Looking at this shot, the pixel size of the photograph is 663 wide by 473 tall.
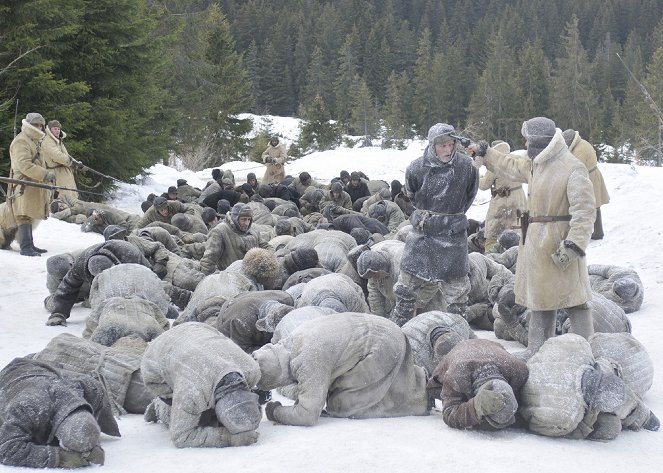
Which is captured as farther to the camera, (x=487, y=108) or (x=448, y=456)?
(x=487, y=108)

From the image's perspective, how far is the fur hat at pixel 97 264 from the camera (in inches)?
297

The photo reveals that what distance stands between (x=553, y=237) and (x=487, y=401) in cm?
191

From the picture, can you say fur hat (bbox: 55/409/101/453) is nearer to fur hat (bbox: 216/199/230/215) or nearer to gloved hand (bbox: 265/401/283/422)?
gloved hand (bbox: 265/401/283/422)

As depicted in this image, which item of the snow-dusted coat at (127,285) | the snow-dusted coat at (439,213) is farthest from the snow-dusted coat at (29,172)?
the snow-dusted coat at (439,213)

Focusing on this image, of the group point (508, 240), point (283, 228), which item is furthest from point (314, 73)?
point (508, 240)

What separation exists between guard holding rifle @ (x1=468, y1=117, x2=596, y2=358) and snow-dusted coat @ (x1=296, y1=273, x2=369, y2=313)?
119cm

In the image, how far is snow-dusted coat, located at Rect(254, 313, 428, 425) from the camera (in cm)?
439

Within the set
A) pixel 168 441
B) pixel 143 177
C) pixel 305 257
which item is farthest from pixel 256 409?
pixel 143 177

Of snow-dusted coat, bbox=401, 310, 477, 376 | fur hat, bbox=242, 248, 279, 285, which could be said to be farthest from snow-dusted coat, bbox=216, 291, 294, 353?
fur hat, bbox=242, 248, 279, 285

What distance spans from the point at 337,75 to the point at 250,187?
60.3 metres

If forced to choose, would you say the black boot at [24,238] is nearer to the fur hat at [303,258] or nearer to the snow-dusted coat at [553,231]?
the fur hat at [303,258]

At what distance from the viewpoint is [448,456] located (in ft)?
12.5

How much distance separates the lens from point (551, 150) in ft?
18.7

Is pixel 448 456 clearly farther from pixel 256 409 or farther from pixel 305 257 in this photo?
pixel 305 257
